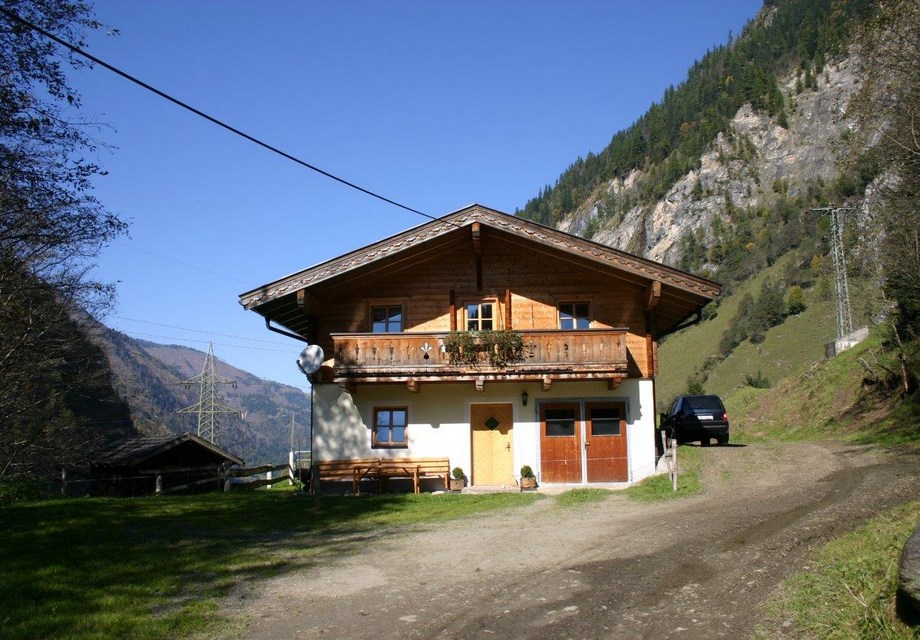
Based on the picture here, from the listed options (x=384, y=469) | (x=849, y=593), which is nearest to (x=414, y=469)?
(x=384, y=469)

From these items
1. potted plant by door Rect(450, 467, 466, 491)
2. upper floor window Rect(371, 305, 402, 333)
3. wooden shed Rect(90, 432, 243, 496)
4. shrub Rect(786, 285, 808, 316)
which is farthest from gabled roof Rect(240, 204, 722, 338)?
shrub Rect(786, 285, 808, 316)

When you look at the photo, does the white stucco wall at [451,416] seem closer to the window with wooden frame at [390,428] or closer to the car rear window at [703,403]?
the window with wooden frame at [390,428]

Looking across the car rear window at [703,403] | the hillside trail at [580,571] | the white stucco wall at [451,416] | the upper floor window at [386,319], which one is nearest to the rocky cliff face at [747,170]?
the car rear window at [703,403]

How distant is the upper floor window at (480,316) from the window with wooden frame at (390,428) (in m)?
3.11

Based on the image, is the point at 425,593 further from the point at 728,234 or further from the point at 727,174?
the point at 727,174

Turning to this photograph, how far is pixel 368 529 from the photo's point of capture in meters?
14.1

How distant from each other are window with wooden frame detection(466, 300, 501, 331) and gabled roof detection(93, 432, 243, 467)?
14.3m

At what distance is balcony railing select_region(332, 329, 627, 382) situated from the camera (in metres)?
20.5

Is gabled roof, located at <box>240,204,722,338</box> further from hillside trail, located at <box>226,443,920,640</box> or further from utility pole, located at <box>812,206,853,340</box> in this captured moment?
utility pole, located at <box>812,206,853,340</box>

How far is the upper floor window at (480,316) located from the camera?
22.1 m

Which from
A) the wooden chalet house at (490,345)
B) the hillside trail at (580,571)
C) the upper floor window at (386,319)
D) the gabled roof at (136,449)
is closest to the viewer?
the hillside trail at (580,571)

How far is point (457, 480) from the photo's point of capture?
68.7 feet

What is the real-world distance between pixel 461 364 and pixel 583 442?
4.12 m

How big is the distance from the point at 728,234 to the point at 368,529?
144 meters
